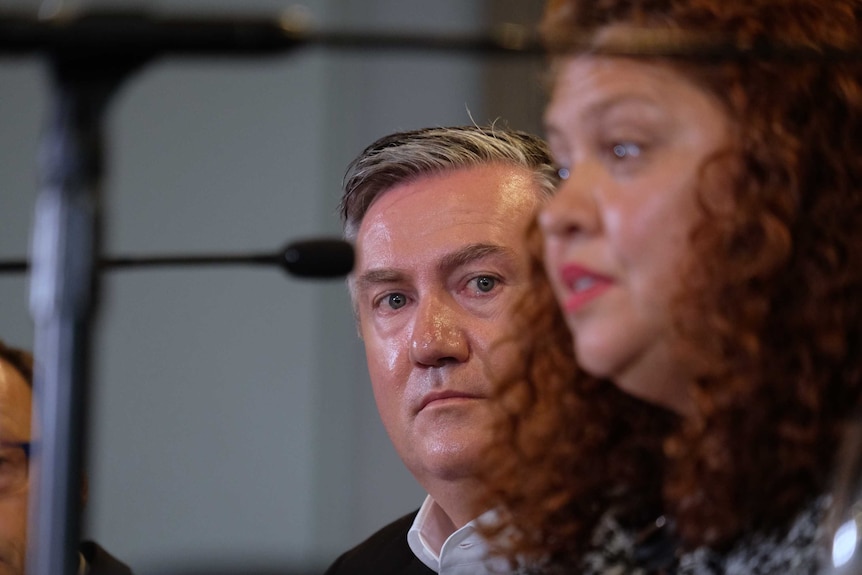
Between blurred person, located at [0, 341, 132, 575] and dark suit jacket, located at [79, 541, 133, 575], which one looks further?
blurred person, located at [0, 341, 132, 575]

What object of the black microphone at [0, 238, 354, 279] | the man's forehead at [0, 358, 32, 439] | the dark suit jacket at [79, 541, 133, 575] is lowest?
the dark suit jacket at [79, 541, 133, 575]

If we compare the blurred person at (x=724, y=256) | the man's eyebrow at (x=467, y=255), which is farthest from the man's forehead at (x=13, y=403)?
the blurred person at (x=724, y=256)

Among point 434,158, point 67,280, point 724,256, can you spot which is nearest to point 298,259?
point 67,280

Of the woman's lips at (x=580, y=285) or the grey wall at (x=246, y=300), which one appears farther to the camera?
the grey wall at (x=246, y=300)

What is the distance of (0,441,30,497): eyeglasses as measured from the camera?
146 cm

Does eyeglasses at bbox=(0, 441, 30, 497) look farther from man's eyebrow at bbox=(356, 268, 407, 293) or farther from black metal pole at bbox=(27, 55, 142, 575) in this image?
black metal pole at bbox=(27, 55, 142, 575)

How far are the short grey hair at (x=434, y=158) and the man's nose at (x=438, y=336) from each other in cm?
22

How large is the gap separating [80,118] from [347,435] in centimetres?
253

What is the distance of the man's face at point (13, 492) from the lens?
145 centimetres

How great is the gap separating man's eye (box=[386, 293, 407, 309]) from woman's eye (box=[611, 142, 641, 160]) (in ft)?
2.37

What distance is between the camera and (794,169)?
0.85 m

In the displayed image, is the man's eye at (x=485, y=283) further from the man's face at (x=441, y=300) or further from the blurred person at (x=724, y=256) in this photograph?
the blurred person at (x=724, y=256)

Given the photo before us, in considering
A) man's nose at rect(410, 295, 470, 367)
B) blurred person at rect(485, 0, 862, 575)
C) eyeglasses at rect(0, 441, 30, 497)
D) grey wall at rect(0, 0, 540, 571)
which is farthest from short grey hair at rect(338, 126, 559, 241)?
grey wall at rect(0, 0, 540, 571)

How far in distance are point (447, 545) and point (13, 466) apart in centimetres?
57
